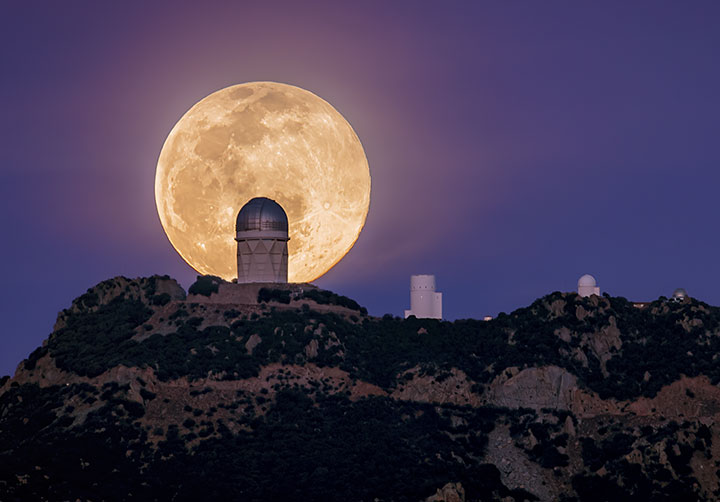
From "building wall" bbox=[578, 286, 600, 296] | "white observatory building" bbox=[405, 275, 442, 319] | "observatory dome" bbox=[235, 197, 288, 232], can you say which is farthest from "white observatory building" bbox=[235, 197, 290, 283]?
"building wall" bbox=[578, 286, 600, 296]

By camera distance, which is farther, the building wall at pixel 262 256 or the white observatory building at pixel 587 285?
the white observatory building at pixel 587 285

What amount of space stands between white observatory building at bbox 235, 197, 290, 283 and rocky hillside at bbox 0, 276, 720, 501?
1.98 metres

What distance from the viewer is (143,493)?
87.2 metres

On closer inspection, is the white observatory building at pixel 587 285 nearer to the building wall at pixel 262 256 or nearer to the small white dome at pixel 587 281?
the small white dome at pixel 587 281

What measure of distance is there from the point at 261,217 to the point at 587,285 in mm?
40404

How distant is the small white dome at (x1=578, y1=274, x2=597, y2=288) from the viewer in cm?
13312

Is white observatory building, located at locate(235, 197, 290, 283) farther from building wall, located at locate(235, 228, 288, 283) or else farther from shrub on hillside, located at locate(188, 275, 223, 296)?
shrub on hillside, located at locate(188, 275, 223, 296)

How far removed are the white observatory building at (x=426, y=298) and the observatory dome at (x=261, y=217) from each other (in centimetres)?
1993

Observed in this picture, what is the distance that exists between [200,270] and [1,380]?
72.7 feet

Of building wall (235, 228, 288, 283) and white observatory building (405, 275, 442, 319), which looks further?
white observatory building (405, 275, 442, 319)

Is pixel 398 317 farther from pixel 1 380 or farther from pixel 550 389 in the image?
pixel 1 380

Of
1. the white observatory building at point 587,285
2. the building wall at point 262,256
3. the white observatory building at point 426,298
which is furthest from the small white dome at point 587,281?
the building wall at point 262,256

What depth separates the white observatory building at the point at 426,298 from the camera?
128750 mm

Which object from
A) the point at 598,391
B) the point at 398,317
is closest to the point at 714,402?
the point at 598,391
